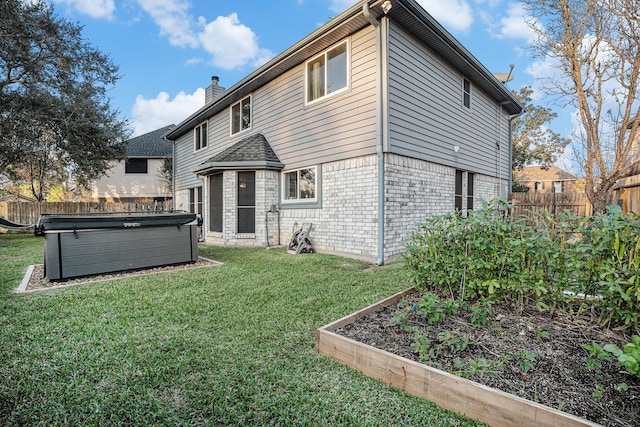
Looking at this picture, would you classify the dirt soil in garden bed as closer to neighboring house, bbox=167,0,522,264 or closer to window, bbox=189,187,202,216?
neighboring house, bbox=167,0,522,264

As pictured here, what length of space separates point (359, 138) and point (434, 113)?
239cm

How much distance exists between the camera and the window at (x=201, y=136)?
12.7m

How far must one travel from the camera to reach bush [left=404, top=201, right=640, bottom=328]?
2.19 m

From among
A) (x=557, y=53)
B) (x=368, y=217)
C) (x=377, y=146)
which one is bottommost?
(x=368, y=217)

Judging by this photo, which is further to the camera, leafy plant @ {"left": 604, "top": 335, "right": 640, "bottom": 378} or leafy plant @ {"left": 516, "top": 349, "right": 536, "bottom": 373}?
leafy plant @ {"left": 516, "top": 349, "right": 536, "bottom": 373}

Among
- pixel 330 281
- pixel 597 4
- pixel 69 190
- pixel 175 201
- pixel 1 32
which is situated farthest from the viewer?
pixel 69 190

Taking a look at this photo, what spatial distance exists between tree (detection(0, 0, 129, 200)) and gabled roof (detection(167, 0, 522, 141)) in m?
5.94

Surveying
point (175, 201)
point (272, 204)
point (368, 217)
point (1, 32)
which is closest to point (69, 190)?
point (175, 201)

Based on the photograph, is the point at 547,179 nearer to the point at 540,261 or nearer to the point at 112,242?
the point at 540,261

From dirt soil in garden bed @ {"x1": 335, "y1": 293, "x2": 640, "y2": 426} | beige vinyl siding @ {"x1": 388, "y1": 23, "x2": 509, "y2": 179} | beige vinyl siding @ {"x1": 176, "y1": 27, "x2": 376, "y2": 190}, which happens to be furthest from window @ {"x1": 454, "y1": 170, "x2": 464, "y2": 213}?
dirt soil in garden bed @ {"x1": 335, "y1": 293, "x2": 640, "y2": 426}

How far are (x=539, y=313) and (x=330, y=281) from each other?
2711mm

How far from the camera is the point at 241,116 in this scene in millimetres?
10406

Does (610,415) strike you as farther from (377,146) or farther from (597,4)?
(597,4)

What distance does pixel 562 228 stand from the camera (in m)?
2.57
